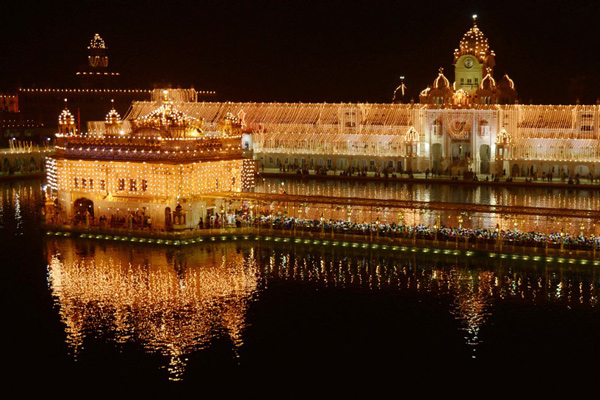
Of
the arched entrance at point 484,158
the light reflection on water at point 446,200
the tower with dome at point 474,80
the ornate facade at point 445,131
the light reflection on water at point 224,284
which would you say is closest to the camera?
the light reflection on water at point 224,284

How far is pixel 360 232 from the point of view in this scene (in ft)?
171

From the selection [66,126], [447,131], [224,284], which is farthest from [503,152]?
[224,284]

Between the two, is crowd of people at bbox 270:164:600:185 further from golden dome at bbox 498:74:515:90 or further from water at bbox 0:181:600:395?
water at bbox 0:181:600:395

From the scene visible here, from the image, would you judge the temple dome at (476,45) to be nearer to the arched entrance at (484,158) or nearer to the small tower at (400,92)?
the small tower at (400,92)

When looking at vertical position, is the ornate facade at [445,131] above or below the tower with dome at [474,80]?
below

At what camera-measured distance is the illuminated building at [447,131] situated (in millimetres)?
90000

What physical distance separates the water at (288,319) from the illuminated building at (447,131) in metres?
44.5

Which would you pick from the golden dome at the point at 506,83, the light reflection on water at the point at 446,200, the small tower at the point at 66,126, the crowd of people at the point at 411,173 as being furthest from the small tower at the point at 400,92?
the small tower at the point at 66,126

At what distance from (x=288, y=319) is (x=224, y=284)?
20.7 ft

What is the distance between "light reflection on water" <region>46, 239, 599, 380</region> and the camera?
36094 mm

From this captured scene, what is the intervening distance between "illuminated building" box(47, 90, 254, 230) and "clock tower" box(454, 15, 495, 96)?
4908 centimetres

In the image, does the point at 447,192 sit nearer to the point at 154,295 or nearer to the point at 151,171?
the point at 151,171

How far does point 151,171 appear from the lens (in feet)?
183

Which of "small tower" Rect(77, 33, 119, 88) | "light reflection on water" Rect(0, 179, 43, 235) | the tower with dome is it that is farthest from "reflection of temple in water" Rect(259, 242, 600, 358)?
"small tower" Rect(77, 33, 119, 88)
